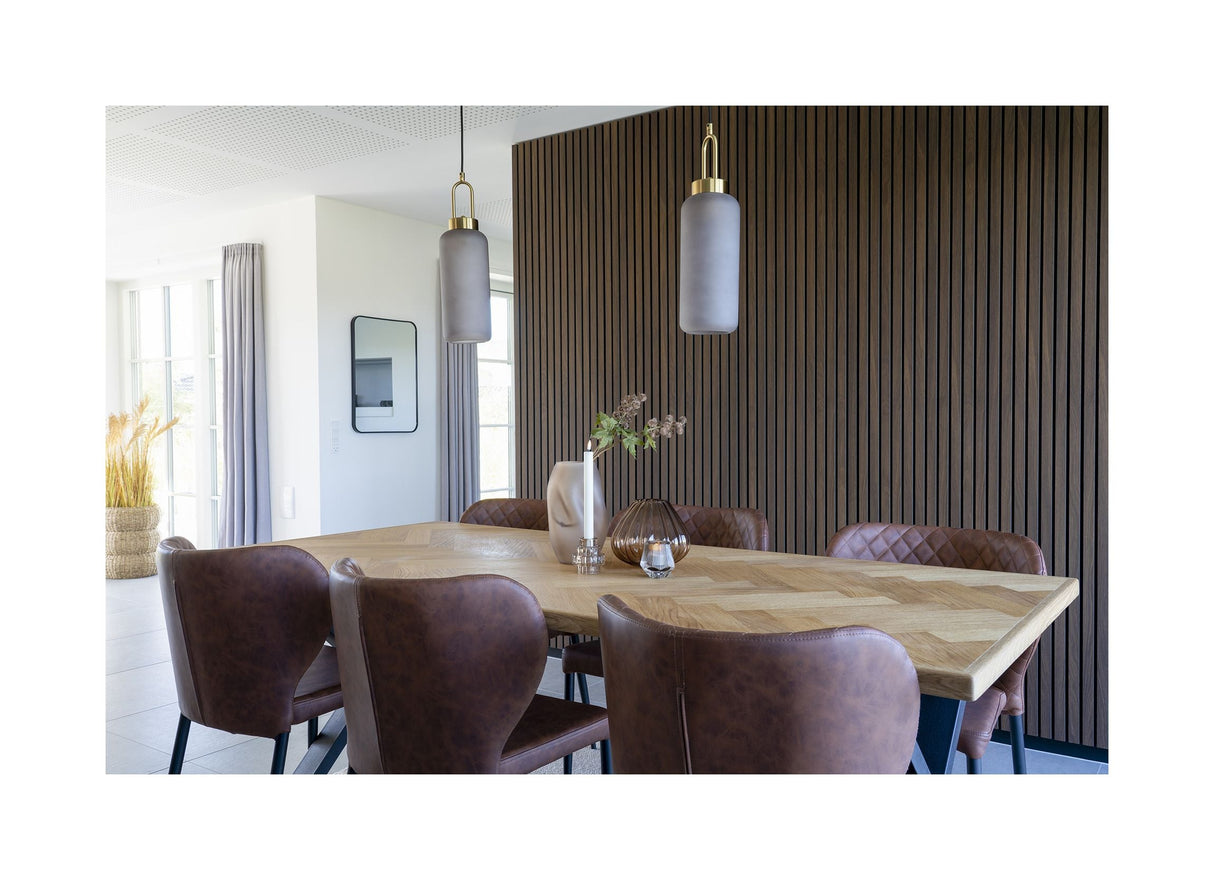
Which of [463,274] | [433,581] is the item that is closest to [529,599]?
[433,581]

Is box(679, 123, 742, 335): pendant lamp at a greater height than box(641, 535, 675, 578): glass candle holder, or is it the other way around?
box(679, 123, 742, 335): pendant lamp

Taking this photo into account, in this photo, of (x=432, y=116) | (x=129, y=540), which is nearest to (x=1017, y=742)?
(x=432, y=116)

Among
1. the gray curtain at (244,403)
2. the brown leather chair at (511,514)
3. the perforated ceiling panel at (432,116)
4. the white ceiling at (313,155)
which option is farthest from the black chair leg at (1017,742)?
the gray curtain at (244,403)

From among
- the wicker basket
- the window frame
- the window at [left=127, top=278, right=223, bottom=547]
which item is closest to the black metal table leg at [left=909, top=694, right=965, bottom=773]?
the window frame

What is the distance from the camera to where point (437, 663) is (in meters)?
1.52

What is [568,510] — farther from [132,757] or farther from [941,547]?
[132,757]

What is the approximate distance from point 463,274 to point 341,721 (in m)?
1.30

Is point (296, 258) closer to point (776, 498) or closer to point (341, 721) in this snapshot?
point (776, 498)

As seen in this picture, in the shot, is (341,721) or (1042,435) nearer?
(341,721)

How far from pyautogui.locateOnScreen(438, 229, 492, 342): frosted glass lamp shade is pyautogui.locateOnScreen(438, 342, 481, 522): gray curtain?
3.65 meters

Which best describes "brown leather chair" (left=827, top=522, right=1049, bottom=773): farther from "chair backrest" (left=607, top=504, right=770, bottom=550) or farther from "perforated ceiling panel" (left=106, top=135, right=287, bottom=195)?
"perforated ceiling panel" (left=106, top=135, right=287, bottom=195)

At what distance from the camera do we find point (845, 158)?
3352mm

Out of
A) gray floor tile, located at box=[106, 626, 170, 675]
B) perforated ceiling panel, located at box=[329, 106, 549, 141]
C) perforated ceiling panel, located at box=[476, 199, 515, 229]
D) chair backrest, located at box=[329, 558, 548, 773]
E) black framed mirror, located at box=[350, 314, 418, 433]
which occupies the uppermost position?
perforated ceiling panel, located at box=[476, 199, 515, 229]

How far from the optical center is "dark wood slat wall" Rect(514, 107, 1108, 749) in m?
2.94
